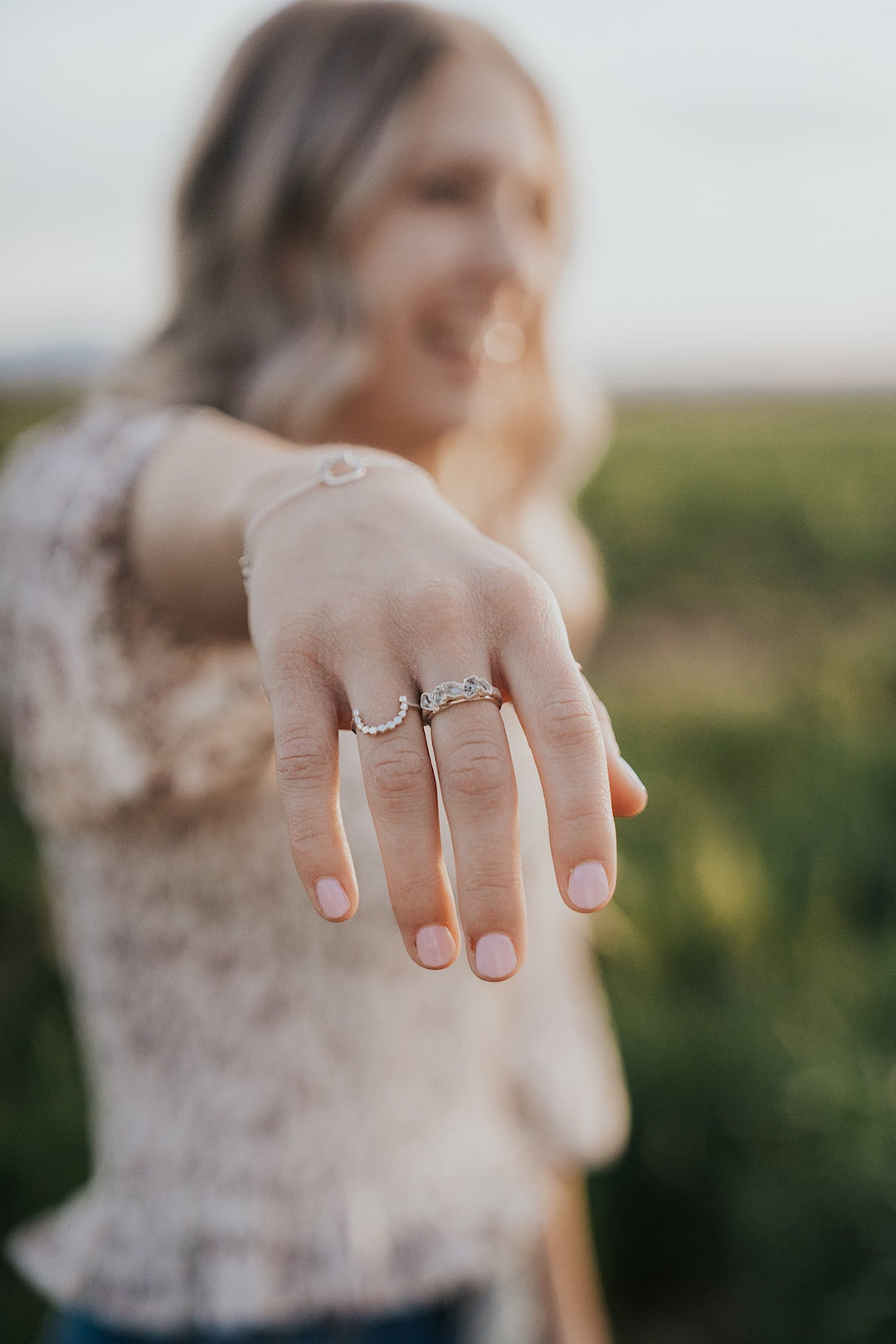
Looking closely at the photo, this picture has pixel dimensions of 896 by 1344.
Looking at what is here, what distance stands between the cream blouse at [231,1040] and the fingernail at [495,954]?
428mm

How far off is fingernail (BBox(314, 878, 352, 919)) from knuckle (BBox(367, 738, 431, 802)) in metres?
0.05

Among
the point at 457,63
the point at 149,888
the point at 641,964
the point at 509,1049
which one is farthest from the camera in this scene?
the point at 641,964

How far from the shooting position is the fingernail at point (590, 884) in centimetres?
52

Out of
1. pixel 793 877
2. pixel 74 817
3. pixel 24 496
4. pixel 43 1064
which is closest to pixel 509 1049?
pixel 74 817

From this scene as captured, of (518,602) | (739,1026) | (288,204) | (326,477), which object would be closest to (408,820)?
(518,602)

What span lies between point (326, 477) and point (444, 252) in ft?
2.45

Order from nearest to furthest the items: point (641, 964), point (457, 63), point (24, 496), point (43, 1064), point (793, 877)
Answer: point (24, 496) < point (457, 63) < point (43, 1064) < point (641, 964) < point (793, 877)

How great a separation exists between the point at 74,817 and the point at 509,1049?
0.80 metres

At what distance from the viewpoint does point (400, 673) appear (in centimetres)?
54

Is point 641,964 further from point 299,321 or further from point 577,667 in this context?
point 577,667

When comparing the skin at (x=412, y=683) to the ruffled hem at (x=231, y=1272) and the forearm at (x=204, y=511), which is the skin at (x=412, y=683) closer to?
the forearm at (x=204, y=511)

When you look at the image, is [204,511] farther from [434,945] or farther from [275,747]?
[434,945]

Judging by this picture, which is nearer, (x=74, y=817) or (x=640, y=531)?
(x=74, y=817)

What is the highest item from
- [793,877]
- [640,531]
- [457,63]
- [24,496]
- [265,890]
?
[457,63]
